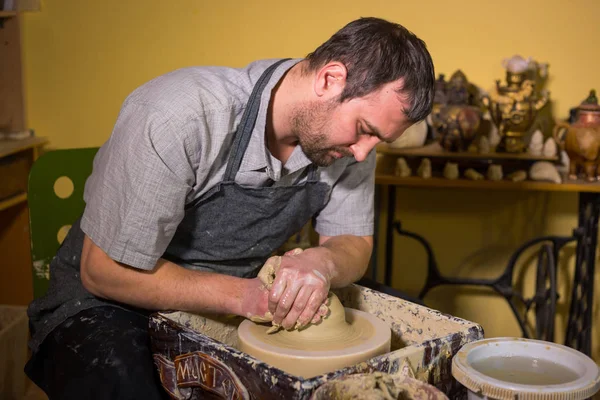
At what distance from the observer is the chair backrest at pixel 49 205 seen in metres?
2.08

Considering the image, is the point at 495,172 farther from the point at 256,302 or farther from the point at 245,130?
the point at 256,302

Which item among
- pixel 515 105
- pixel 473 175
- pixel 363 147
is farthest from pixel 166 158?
pixel 515 105

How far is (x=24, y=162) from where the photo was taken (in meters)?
2.84

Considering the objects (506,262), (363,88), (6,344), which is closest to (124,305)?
(363,88)

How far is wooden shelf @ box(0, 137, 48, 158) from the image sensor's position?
8.66ft

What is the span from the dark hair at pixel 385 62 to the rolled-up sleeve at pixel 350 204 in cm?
37

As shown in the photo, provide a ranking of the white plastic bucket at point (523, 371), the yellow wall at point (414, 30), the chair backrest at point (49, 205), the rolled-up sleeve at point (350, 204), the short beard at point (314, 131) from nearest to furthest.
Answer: the white plastic bucket at point (523, 371) < the short beard at point (314, 131) < the rolled-up sleeve at point (350, 204) < the chair backrest at point (49, 205) < the yellow wall at point (414, 30)

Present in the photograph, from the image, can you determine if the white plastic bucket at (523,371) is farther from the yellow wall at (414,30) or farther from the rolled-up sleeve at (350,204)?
the yellow wall at (414,30)

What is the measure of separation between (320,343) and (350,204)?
532mm

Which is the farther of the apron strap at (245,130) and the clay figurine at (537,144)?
the clay figurine at (537,144)

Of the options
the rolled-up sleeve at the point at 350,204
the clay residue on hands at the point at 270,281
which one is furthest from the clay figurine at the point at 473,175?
the clay residue on hands at the point at 270,281

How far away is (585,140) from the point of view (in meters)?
2.59

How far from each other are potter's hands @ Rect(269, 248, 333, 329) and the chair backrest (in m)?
0.89

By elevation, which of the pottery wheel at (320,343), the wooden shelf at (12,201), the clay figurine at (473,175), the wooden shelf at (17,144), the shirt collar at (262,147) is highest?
the shirt collar at (262,147)
